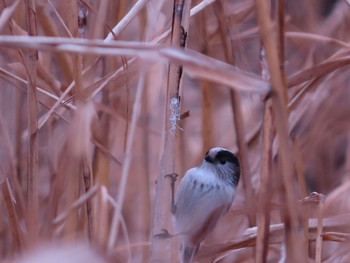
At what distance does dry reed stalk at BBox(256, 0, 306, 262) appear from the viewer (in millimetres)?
787

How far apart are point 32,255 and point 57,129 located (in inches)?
47.0

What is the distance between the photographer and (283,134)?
31.2 inches

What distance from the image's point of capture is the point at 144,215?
170 centimetres

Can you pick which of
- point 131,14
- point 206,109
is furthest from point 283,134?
point 206,109

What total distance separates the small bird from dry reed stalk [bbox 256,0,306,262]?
40cm

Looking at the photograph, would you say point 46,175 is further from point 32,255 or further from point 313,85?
point 32,255

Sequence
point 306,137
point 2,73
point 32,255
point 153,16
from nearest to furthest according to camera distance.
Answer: point 32,255, point 153,16, point 2,73, point 306,137

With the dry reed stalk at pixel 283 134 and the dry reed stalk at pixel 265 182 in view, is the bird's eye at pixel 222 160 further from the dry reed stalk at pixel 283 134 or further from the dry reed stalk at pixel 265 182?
the dry reed stalk at pixel 283 134

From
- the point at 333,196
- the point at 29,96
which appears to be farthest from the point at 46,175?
the point at 29,96

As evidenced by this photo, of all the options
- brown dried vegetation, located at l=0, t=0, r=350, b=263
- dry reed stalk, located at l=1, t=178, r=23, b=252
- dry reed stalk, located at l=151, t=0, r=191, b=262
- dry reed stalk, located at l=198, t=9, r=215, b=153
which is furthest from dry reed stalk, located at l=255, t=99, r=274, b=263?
dry reed stalk, located at l=198, t=9, r=215, b=153

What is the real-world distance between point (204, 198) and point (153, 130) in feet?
0.68

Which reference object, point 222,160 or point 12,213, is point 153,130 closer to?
point 222,160

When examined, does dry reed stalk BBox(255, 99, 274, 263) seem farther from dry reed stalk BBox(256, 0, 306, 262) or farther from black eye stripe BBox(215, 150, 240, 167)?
black eye stripe BBox(215, 150, 240, 167)

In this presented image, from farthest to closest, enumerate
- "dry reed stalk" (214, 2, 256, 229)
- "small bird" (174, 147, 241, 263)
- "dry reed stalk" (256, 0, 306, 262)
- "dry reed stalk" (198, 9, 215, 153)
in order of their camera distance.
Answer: "dry reed stalk" (198, 9, 215, 153), "dry reed stalk" (214, 2, 256, 229), "small bird" (174, 147, 241, 263), "dry reed stalk" (256, 0, 306, 262)
